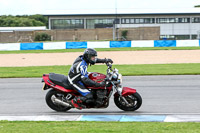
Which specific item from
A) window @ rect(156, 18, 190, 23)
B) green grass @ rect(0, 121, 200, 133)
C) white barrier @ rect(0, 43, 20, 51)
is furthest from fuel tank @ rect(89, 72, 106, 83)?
window @ rect(156, 18, 190, 23)

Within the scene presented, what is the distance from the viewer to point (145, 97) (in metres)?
11.5

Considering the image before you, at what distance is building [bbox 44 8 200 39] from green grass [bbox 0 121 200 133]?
64.1 metres

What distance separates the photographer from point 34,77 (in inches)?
708

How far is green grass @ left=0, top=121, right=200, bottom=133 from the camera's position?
6.93 meters

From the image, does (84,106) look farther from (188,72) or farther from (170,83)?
(188,72)

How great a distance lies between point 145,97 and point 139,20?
208 feet

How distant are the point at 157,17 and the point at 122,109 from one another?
66221 millimetres

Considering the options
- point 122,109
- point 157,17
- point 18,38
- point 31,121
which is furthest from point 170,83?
point 157,17

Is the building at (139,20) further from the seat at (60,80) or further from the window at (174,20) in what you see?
the seat at (60,80)

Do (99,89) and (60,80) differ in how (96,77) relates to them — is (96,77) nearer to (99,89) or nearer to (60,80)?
(99,89)

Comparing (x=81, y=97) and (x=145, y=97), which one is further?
(x=145, y=97)

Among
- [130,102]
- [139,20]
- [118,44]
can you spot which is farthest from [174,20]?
[130,102]
